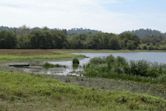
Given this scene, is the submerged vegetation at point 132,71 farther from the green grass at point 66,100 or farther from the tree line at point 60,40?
the tree line at point 60,40

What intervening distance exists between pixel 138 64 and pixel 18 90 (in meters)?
22.9

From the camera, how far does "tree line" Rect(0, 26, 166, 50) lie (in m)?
116

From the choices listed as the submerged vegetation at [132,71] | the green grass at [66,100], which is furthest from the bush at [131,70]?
the green grass at [66,100]

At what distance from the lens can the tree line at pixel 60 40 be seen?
116m

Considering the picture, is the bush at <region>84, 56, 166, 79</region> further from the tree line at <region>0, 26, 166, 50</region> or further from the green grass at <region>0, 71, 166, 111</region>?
the tree line at <region>0, 26, 166, 50</region>

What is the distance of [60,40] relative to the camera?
133500 mm

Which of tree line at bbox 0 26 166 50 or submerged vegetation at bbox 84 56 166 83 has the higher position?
tree line at bbox 0 26 166 50

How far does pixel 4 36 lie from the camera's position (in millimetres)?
113000

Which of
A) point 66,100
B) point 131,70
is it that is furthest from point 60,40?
point 66,100

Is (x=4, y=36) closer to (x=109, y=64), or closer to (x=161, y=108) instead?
(x=109, y=64)

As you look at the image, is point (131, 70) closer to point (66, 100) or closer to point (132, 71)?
point (132, 71)

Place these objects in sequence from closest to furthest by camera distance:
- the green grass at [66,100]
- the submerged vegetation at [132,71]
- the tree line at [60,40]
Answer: the green grass at [66,100], the submerged vegetation at [132,71], the tree line at [60,40]

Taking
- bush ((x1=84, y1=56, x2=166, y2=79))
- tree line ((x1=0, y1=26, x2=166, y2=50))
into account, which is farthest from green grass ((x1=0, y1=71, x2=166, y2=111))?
tree line ((x1=0, y1=26, x2=166, y2=50))

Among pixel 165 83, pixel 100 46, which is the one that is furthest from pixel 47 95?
pixel 100 46
